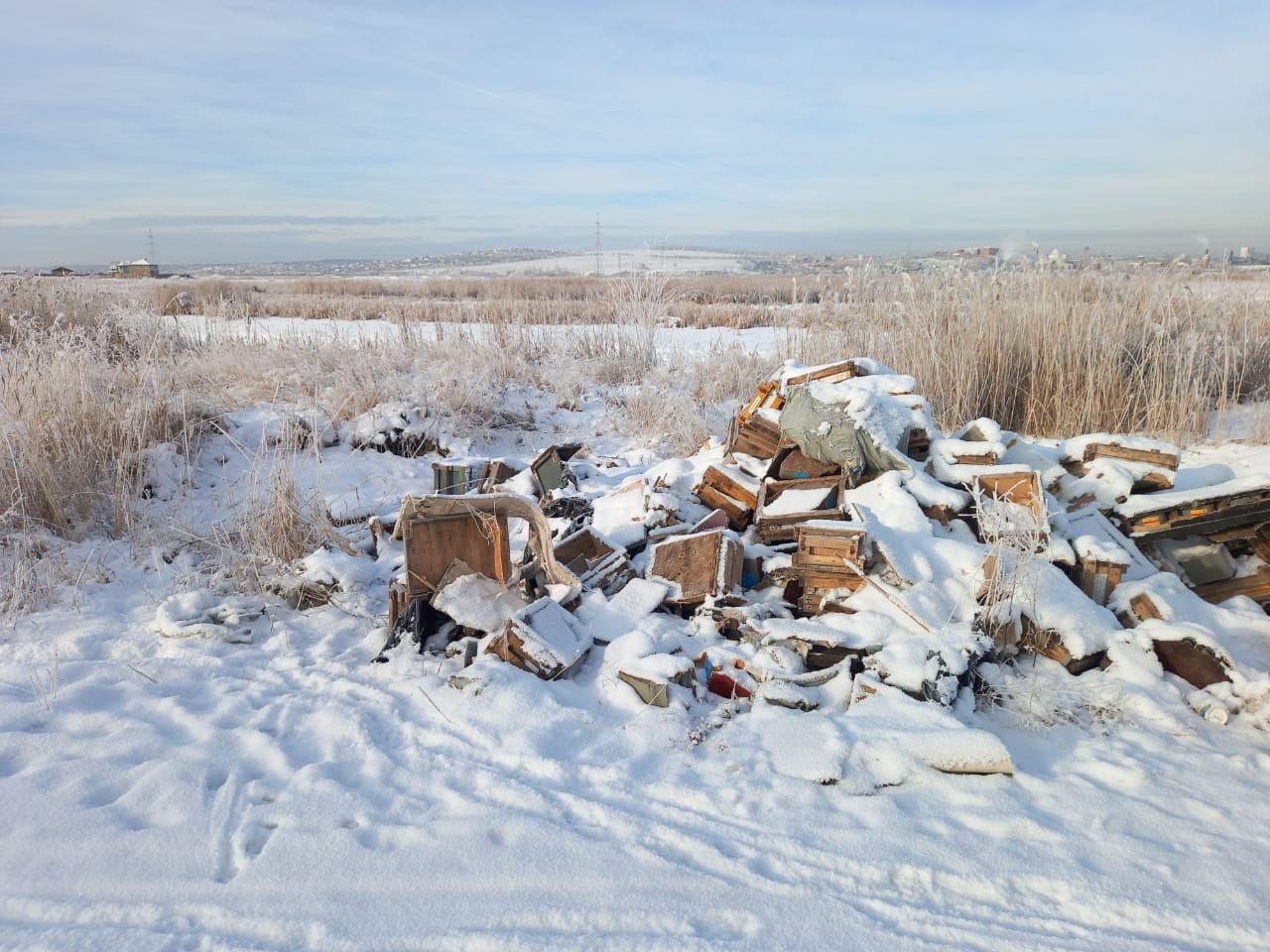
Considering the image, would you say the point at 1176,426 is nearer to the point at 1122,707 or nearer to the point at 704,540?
the point at 1122,707

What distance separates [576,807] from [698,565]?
1634mm

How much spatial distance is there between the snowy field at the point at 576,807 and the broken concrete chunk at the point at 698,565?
203 mm

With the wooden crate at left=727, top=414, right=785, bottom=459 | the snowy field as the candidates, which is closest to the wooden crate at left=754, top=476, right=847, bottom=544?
A: the wooden crate at left=727, top=414, right=785, bottom=459

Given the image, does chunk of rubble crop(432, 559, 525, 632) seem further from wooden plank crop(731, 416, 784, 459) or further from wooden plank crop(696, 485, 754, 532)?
wooden plank crop(731, 416, 784, 459)

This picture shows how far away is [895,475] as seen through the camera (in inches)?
162

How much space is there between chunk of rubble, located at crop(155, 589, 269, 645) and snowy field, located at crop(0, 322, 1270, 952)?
0.08ft

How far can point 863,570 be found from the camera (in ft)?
11.9

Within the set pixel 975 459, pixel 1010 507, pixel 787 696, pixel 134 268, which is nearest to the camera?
pixel 787 696

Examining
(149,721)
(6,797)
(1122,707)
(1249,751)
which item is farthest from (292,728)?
(1249,751)

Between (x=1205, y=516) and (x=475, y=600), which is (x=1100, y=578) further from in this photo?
(x=475, y=600)

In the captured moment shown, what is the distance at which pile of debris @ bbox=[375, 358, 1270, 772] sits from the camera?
3.23 m

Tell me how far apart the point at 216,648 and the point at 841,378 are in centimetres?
371

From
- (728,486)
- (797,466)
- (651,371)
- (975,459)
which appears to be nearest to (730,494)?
(728,486)

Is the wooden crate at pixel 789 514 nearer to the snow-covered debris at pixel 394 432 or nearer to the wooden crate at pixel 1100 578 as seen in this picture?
the wooden crate at pixel 1100 578
